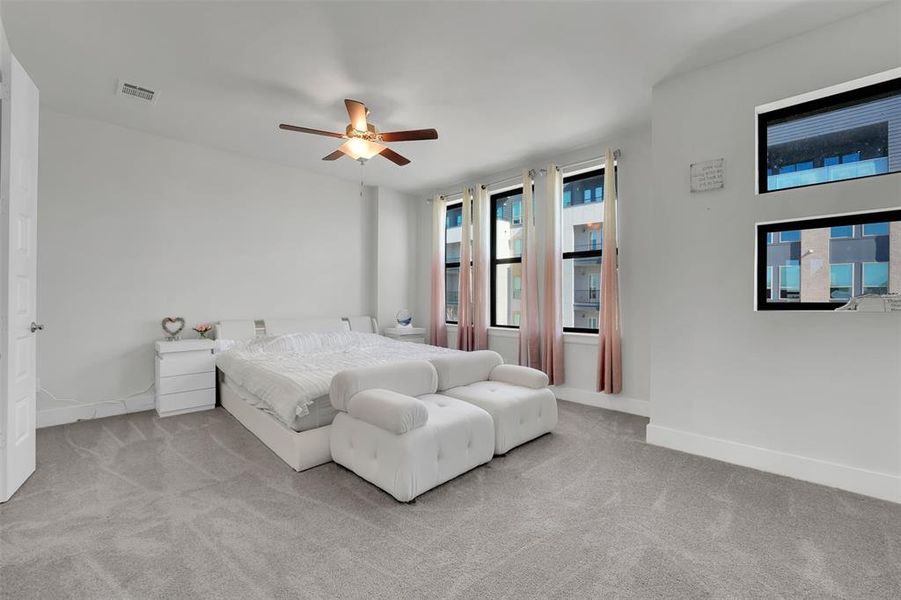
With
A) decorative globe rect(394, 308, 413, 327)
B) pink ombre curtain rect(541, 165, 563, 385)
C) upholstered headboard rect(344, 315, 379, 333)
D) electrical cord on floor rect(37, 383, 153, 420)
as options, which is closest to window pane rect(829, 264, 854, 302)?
pink ombre curtain rect(541, 165, 563, 385)

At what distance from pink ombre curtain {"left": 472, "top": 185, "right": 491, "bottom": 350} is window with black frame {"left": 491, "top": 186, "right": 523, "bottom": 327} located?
186 millimetres

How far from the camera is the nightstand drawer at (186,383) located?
3934mm

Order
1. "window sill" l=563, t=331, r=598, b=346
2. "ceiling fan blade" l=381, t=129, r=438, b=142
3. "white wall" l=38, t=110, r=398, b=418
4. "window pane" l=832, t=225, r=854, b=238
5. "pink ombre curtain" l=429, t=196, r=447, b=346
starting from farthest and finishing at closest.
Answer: "pink ombre curtain" l=429, t=196, r=447, b=346
"window sill" l=563, t=331, r=598, b=346
"white wall" l=38, t=110, r=398, b=418
"ceiling fan blade" l=381, t=129, r=438, b=142
"window pane" l=832, t=225, r=854, b=238

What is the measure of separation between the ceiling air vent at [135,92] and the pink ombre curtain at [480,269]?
3636mm

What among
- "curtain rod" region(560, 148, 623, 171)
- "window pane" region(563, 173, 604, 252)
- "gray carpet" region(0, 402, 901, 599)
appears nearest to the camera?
"gray carpet" region(0, 402, 901, 599)

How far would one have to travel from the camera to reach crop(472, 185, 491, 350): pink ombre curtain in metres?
5.47

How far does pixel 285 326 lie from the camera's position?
4.96 meters

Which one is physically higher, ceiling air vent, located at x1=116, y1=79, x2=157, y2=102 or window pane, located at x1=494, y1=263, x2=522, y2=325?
ceiling air vent, located at x1=116, y1=79, x2=157, y2=102

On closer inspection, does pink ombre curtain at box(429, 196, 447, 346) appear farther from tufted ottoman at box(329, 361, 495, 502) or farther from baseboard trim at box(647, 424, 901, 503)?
baseboard trim at box(647, 424, 901, 503)

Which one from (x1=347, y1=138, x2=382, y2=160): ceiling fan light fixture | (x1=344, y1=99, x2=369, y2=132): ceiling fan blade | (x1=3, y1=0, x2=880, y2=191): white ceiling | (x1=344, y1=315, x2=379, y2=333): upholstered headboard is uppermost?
(x1=3, y1=0, x2=880, y2=191): white ceiling

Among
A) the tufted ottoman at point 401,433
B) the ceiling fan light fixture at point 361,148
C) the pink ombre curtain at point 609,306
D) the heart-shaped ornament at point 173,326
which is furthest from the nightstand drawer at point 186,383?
the pink ombre curtain at point 609,306

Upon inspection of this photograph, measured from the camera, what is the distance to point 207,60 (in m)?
2.87

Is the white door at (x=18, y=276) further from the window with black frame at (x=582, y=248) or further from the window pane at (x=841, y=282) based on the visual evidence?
the window pane at (x=841, y=282)

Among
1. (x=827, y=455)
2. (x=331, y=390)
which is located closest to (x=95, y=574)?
(x=331, y=390)
